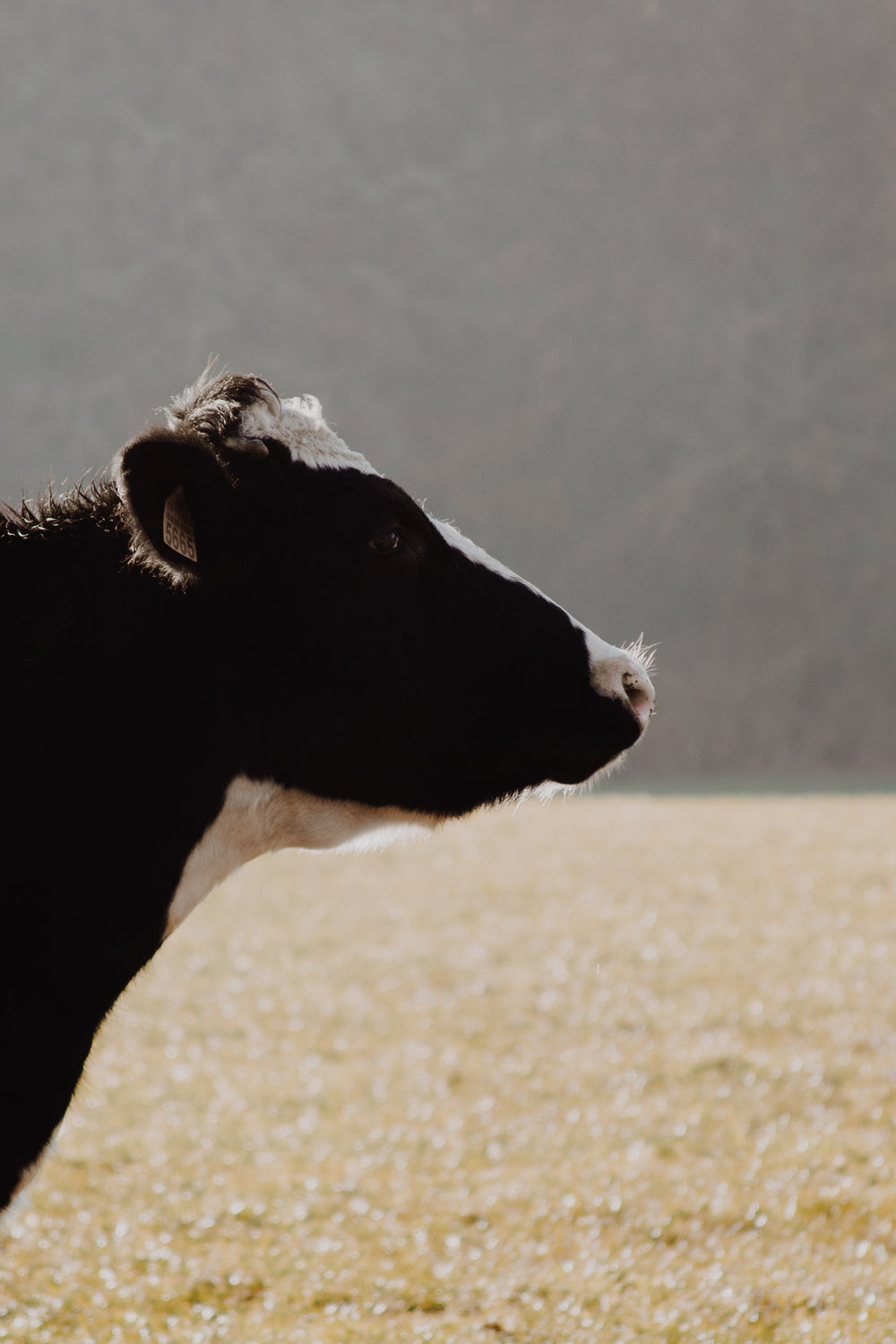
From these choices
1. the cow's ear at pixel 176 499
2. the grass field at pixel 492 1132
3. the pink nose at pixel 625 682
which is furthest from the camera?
the grass field at pixel 492 1132

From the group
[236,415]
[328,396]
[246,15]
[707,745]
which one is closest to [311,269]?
[328,396]

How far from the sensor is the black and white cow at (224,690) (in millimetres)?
1753

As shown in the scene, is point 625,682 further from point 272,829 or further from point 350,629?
point 272,829

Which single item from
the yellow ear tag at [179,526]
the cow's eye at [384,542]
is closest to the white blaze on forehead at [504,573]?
the cow's eye at [384,542]

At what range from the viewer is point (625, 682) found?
2.11 m

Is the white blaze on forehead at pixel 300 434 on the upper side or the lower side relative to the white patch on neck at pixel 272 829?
upper

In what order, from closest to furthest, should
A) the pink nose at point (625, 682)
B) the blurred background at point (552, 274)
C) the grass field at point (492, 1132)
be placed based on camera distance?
the pink nose at point (625, 682) → the grass field at point (492, 1132) → the blurred background at point (552, 274)

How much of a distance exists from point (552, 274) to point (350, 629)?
3190 centimetres

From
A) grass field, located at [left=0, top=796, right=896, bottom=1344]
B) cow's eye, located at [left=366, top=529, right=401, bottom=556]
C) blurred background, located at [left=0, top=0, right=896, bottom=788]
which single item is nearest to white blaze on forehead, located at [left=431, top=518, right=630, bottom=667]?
cow's eye, located at [left=366, top=529, right=401, bottom=556]

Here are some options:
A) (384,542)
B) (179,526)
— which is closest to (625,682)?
(384,542)

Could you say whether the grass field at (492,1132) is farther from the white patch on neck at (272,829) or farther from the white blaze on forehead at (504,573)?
the white blaze on forehead at (504,573)

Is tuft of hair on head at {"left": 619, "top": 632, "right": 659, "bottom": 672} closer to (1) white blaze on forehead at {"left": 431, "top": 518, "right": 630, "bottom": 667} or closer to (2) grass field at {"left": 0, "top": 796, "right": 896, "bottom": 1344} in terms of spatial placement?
(1) white blaze on forehead at {"left": 431, "top": 518, "right": 630, "bottom": 667}

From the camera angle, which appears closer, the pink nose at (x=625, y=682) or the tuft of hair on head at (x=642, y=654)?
the pink nose at (x=625, y=682)

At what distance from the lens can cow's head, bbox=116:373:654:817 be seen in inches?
70.9
